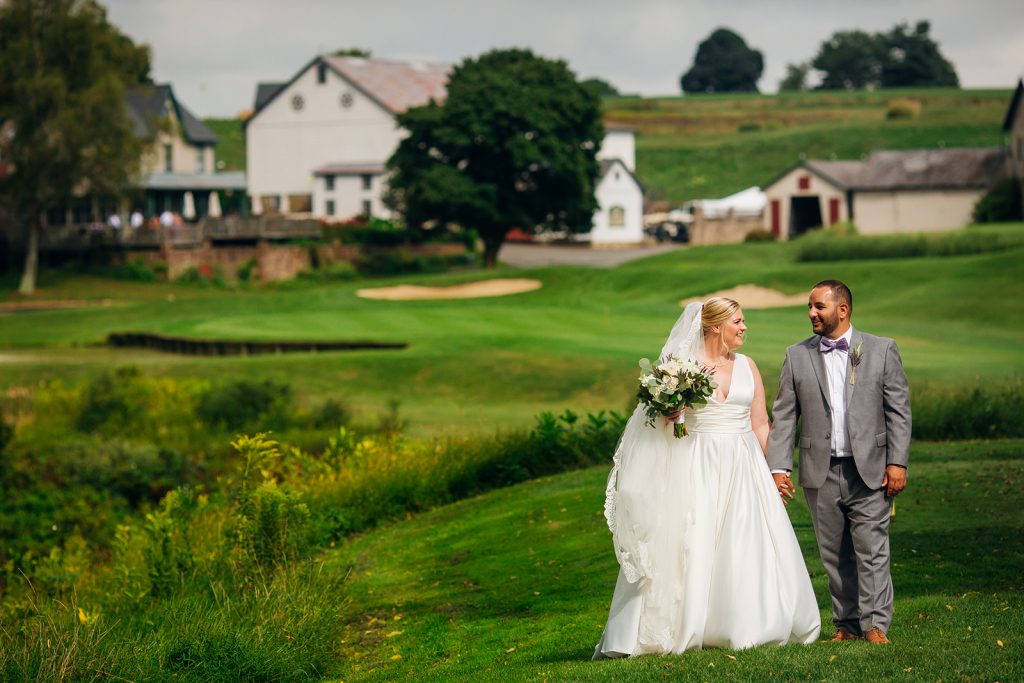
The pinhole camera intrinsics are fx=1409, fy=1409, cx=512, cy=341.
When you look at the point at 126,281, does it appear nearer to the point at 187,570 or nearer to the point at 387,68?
the point at 387,68

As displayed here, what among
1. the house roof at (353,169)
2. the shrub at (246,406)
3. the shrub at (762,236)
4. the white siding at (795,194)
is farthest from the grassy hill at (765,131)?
the shrub at (246,406)

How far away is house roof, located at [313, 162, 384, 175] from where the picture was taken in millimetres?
76875

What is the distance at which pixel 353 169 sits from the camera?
77250 mm

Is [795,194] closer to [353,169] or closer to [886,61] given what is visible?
[353,169]

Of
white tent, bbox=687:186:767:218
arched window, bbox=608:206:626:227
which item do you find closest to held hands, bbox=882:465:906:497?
white tent, bbox=687:186:767:218

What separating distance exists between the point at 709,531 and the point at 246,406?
57.6 feet

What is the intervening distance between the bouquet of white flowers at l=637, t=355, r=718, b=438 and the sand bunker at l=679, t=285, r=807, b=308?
3232 centimetres

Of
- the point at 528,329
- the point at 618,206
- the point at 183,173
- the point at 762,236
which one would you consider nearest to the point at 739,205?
the point at 618,206

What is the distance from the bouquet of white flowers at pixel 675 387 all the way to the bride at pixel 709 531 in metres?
0.17

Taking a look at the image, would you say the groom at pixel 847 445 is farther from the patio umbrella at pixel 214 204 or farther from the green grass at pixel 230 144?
the green grass at pixel 230 144

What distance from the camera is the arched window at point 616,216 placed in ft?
261

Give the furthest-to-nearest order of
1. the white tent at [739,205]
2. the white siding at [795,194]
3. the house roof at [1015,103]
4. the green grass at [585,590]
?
the white tent at [739,205] < the white siding at [795,194] < the house roof at [1015,103] < the green grass at [585,590]

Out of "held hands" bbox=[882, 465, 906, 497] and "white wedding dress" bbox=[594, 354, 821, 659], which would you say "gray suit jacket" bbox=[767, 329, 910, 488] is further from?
"white wedding dress" bbox=[594, 354, 821, 659]

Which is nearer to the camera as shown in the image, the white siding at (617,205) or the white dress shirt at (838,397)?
the white dress shirt at (838,397)
